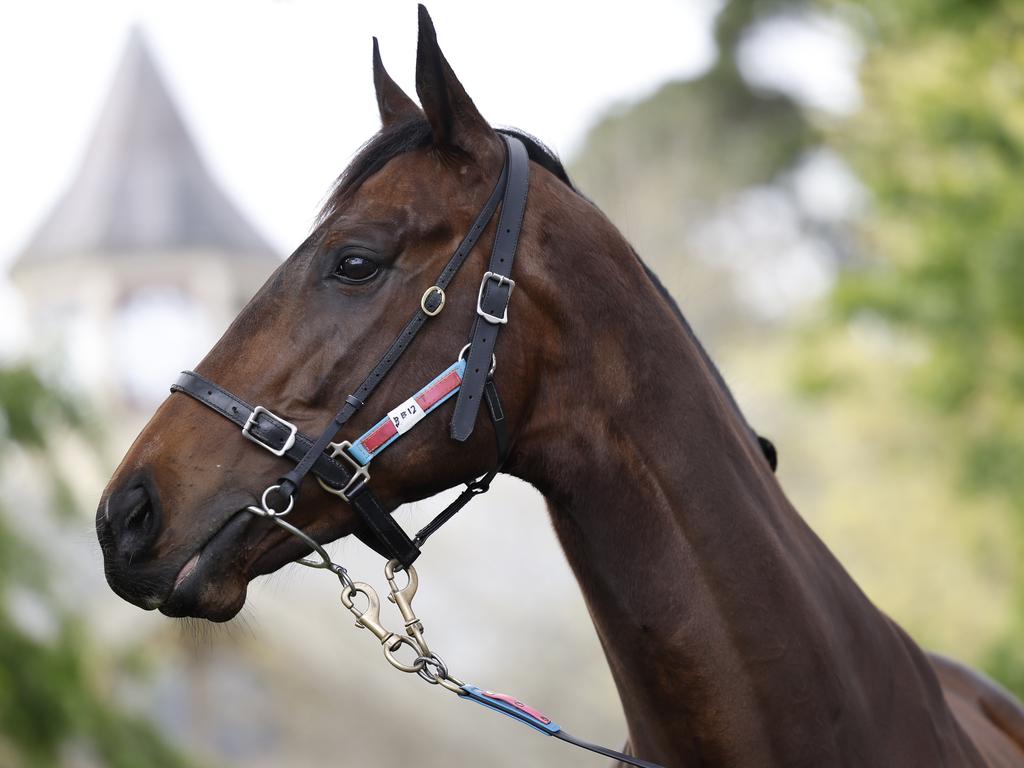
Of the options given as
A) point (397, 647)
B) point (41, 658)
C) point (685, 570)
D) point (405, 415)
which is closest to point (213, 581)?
point (397, 647)

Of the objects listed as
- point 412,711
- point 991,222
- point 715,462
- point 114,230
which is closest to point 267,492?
point 715,462

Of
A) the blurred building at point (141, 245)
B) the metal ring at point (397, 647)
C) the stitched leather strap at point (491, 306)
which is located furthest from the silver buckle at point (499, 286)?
the blurred building at point (141, 245)

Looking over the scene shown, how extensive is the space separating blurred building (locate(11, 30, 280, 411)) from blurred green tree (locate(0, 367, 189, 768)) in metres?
15.3

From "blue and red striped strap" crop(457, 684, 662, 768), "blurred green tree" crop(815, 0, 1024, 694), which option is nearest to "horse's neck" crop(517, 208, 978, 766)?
"blue and red striped strap" crop(457, 684, 662, 768)

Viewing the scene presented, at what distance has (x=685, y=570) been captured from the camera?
257cm

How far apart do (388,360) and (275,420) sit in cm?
29

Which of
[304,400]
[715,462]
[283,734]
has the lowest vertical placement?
[283,734]

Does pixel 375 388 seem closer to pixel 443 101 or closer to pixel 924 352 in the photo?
pixel 443 101

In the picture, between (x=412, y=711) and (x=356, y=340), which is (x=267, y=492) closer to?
(x=356, y=340)

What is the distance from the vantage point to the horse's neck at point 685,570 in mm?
2535

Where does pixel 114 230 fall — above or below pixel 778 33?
below

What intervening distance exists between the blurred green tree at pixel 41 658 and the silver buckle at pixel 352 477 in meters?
→ 4.10

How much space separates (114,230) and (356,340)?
98.8ft

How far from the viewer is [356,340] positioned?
253 cm
